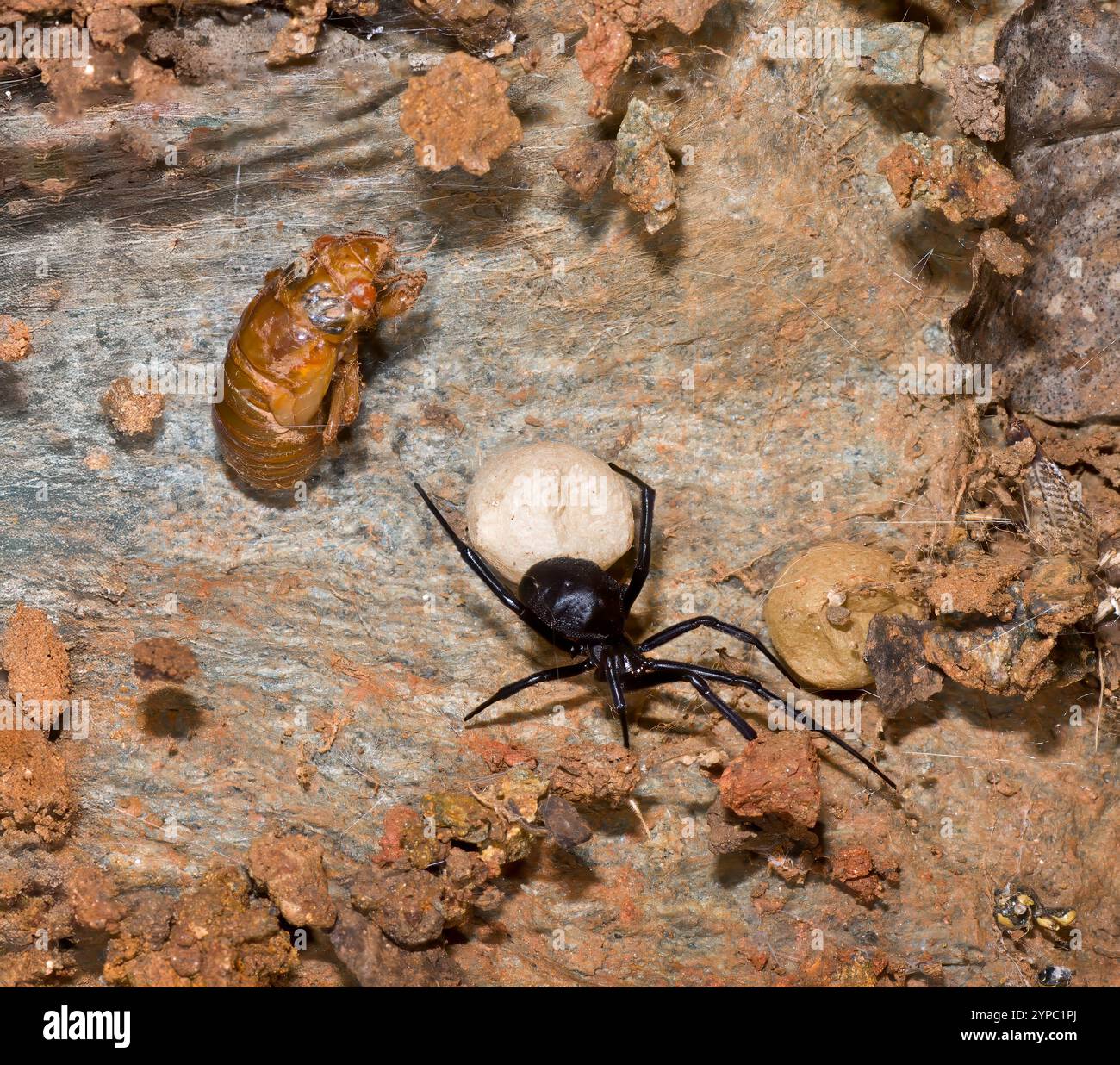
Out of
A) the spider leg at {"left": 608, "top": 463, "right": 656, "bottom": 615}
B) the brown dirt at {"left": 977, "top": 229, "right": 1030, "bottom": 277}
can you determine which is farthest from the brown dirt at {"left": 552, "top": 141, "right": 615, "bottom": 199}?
the brown dirt at {"left": 977, "top": 229, "right": 1030, "bottom": 277}

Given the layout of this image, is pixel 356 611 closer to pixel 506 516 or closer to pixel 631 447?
pixel 506 516

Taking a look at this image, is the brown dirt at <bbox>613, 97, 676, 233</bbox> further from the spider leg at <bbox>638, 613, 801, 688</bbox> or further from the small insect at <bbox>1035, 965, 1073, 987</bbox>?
the small insect at <bbox>1035, 965, 1073, 987</bbox>

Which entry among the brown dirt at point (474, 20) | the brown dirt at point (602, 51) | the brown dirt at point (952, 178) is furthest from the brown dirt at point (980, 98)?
the brown dirt at point (474, 20)

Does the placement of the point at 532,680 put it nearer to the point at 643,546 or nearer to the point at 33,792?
the point at 643,546

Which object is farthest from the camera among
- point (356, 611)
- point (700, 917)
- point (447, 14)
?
point (356, 611)

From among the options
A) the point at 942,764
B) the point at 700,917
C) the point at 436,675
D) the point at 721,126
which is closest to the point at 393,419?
Result: the point at 436,675

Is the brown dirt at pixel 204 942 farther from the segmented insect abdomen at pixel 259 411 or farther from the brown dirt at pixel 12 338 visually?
the brown dirt at pixel 12 338

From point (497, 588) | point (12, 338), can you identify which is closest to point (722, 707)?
point (497, 588)
